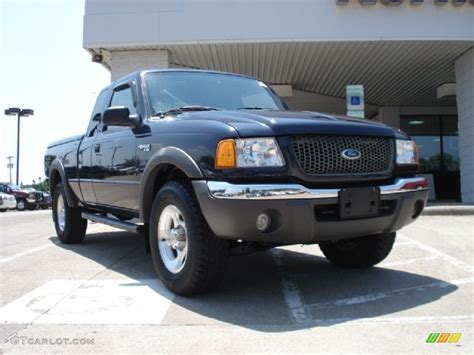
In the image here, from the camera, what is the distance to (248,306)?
3.88 m

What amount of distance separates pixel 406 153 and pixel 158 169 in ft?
7.04

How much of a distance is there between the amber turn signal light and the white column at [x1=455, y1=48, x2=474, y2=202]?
12.0 meters

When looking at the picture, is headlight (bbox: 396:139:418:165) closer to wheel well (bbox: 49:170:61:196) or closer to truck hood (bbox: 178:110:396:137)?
truck hood (bbox: 178:110:396:137)

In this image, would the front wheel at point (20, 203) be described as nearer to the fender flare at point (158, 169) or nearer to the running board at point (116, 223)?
the running board at point (116, 223)

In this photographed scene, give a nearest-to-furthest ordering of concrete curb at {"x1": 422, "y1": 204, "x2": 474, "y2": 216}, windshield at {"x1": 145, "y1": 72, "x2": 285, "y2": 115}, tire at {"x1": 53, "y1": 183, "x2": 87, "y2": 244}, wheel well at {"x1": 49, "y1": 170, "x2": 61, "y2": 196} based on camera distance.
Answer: windshield at {"x1": 145, "y1": 72, "x2": 285, "y2": 115} < tire at {"x1": 53, "y1": 183, "x2": 87, "y2": 244} < wheel well at {"x1": 49, "y1": 170, "x2": 61, "y2": 196} < concrete curb at {"x1": 422, "y1": 204, "x2": 474, "y2": 216}

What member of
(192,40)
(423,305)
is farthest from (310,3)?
(423,305)

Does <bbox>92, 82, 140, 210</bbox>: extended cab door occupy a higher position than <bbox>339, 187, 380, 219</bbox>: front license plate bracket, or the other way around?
<bbox>92, 82, 140, 210</bbox>: extended cab door

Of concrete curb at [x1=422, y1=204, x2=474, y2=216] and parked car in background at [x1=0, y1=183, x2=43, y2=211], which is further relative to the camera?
parked car in background at [x1=0, y1=183, x2=43, y2=211]

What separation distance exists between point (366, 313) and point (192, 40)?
999 centimetres

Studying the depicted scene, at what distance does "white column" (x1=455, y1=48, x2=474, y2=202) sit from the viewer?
1389 cm

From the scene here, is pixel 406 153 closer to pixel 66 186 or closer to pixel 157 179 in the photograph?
pixel 157 179

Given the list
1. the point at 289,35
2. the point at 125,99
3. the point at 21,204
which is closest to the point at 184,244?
the point at 125,99

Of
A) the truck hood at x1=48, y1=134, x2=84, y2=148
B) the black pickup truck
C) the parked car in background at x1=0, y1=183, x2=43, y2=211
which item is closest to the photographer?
the black pickup truck

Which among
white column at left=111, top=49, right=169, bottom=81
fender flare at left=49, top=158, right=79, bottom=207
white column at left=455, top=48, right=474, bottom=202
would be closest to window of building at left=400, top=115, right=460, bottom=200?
white column at left=455, top=48, right=474, bottom=202
